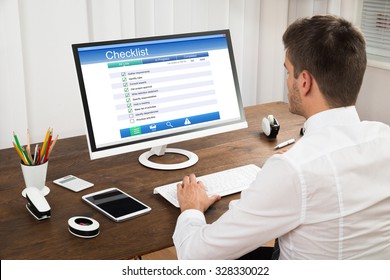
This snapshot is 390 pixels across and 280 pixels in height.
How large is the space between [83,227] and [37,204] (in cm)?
17

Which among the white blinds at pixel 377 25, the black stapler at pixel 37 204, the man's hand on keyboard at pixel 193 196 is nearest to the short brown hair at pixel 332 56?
the man's hand on keyboard at pixel 193 196

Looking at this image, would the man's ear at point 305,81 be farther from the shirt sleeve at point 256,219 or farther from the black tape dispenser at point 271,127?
the black tape dispenser at point 271,127

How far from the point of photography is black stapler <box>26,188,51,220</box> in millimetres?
1442

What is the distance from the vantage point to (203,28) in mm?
2979

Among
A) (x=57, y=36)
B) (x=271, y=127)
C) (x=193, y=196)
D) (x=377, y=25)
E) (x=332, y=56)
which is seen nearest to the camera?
(x=332, y=56)

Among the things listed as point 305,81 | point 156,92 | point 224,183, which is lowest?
point 224,183

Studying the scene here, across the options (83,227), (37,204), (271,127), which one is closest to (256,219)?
(83,227)

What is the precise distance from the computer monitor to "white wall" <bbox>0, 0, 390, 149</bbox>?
34.5 inches

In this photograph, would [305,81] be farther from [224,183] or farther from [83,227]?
[83,227]

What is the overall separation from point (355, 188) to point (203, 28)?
195 cm

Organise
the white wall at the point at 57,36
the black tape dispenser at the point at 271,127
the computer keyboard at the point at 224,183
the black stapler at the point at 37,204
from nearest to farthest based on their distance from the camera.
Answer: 1. the black stapler at the point at 37,204
2. the computer keyboard at the point at 224,183
3. the black tape dispenser at the point at 271,127
4. the white wall at the point at 57,36

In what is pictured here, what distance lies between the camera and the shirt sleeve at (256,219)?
3.80 ft

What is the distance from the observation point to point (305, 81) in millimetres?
1314

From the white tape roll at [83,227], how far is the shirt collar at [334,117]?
58 cm
